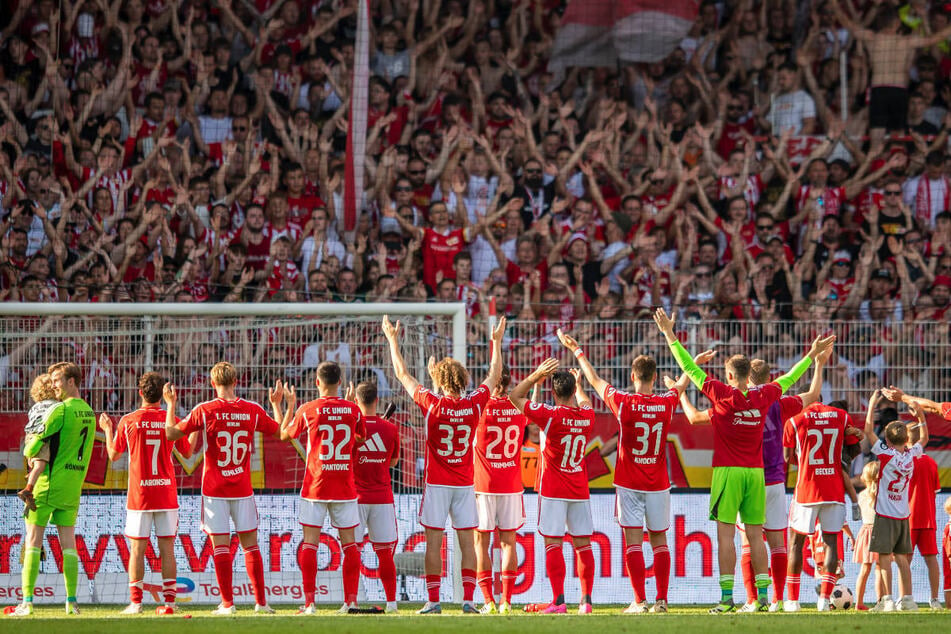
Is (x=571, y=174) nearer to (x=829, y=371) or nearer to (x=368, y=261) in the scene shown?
(x=368, y=261)

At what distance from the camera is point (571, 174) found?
49.3ft

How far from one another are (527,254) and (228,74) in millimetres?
4645

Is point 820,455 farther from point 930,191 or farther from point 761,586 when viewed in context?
point 930,191

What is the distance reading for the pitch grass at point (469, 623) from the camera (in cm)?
726

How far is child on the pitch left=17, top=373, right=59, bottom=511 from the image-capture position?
841 centimetres

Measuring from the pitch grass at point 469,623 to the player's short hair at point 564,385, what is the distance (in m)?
1.57

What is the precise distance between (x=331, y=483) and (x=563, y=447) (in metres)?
1.69

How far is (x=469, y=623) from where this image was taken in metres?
7.66

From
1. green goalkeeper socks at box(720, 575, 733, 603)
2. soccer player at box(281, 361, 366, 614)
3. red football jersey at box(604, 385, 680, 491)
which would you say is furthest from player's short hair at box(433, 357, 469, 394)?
green goalkeeper socks at box(720, 575, 733, 603)

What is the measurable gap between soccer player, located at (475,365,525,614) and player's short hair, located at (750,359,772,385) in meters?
1.76

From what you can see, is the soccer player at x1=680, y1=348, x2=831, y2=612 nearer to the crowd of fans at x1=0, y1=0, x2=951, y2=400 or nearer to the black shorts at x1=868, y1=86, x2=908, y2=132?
the crowd of fans at x1=0, y1=0, x2=951, y2=400

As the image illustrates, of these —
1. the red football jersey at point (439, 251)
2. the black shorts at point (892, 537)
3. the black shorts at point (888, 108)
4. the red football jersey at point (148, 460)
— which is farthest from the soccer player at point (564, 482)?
the black shorts at point (888, 108)

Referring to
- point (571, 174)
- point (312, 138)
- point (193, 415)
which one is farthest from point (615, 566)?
point (312, 138)

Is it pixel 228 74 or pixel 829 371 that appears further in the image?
pixel 228 74
